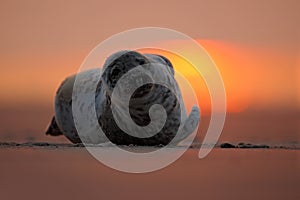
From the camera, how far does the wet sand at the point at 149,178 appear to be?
1.18 meters

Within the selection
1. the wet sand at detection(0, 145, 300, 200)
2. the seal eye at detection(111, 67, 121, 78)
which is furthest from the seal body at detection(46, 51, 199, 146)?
the wet sand at detection(0, 145, 300, 200)

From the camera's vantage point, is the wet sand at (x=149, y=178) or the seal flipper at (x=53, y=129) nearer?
the wet sand at (x=149, y=178)

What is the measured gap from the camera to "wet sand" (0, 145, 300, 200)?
118cm

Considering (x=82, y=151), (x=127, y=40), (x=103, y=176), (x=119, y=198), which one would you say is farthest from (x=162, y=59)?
(x=119, y=198)

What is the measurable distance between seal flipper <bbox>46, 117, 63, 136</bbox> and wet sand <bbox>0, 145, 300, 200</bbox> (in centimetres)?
50

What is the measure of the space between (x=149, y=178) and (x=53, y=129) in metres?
1.11

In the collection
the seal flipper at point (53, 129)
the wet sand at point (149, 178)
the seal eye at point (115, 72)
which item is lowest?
the seal flipper at point (53, 129)

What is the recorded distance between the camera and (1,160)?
1723 mm

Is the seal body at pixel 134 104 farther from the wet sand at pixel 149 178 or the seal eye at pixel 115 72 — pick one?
the wet sand at pixel 149 178

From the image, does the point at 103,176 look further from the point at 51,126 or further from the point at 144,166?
the point at 51,126

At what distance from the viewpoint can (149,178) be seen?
1.36 metres

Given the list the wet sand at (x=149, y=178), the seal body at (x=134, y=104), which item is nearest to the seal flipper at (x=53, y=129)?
the seal body at (x=134, y=104)

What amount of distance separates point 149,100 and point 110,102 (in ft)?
0.49

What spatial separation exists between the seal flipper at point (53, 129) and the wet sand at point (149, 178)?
50cm
